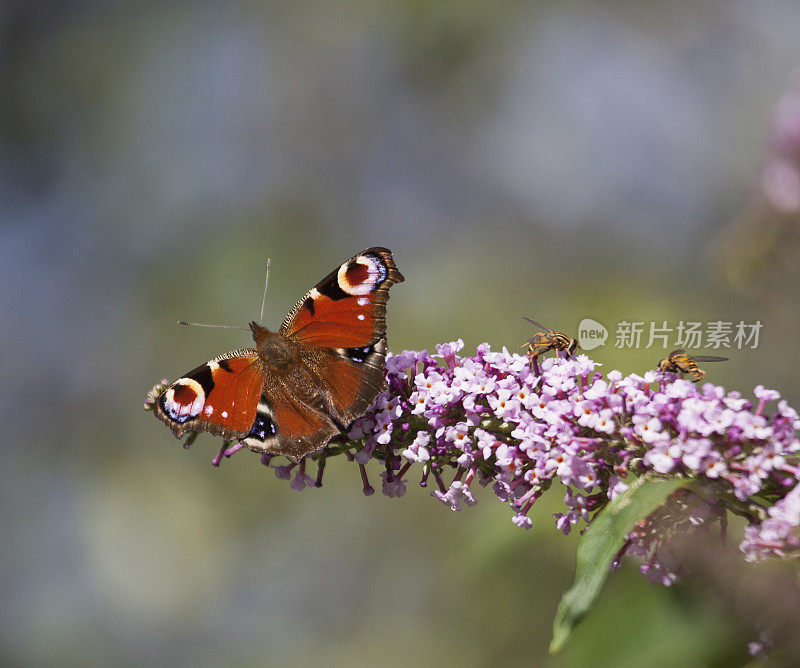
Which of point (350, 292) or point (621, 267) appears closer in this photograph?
point (350, 292)

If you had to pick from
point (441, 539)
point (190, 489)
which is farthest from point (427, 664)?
point (190, 489)

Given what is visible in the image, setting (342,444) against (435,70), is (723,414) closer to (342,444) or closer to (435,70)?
(342,444)

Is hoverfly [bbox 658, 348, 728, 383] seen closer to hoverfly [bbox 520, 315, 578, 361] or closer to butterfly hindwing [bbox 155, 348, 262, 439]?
hoverfly [bbox 520, 315, 578, 361]

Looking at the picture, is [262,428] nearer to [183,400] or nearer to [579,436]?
[183,400]

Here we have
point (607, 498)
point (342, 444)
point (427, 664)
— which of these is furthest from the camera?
point (427, 664)

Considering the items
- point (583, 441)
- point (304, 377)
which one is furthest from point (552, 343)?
point (304, 377)

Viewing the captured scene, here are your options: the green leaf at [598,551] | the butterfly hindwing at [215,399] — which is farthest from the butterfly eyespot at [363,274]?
the green leaf at [598,551]

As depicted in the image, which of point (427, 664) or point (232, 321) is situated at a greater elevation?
point (232, 321)
